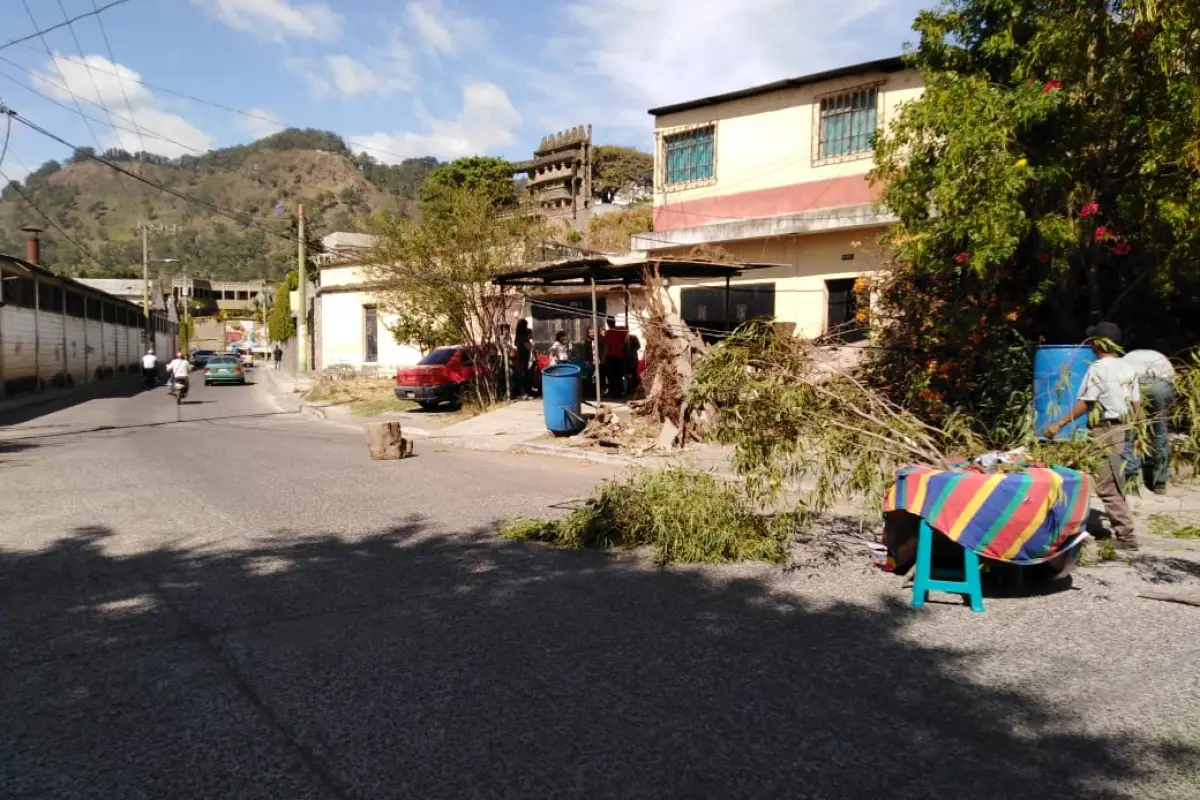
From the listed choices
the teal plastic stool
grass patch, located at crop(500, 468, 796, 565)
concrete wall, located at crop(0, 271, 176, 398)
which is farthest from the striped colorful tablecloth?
concrete wall, located at crop(0, 271, 176, 398)

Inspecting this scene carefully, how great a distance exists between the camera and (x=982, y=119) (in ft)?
31.2

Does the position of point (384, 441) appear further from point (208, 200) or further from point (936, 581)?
point (208, 200)

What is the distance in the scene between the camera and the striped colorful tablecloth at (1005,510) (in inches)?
207

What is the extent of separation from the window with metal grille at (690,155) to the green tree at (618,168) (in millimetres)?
29997

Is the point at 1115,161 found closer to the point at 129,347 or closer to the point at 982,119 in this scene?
the point at 982,119

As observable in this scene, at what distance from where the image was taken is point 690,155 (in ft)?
68.4

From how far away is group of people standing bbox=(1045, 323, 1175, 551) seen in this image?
21.3 ft

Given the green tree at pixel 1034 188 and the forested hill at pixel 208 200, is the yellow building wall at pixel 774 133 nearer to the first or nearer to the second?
the green tree at pixel 1034 188

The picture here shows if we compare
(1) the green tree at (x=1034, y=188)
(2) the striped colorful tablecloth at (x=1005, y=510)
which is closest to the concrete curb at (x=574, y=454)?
(1) the green tree at (x=1034, y=188)

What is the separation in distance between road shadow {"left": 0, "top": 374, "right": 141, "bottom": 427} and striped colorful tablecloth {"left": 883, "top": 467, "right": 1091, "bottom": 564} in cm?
2084

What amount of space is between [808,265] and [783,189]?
72.7 inches

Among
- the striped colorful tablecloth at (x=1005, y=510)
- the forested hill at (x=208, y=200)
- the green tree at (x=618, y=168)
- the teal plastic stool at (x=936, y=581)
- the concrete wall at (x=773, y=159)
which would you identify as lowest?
the teal plastic stool at (x=936, y=581)

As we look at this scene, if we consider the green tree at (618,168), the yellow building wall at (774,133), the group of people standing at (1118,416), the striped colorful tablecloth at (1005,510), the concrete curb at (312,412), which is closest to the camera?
the striped colorful tablecloth at (1005,510)

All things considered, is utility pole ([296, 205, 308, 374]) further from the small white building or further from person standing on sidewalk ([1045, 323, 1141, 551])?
person standing on sidewalk ([1045, 323, 1141, 551])
